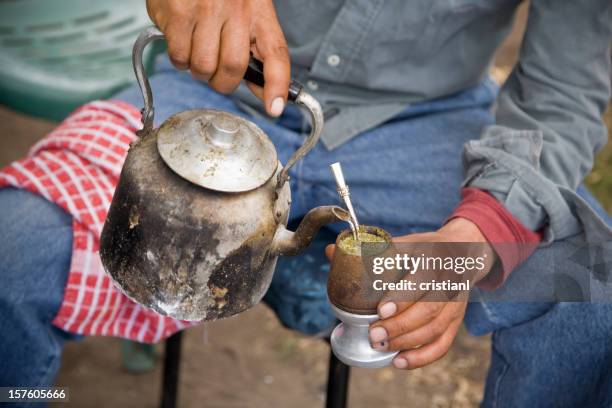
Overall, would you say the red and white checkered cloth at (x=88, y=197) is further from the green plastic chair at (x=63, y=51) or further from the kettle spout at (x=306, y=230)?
the green plastic chair at (x=63, y=51)

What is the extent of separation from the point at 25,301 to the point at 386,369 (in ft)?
4.48

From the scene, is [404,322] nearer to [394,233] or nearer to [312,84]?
[394,233]

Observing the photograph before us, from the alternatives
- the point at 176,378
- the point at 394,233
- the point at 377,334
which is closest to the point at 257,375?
the point at 176,378

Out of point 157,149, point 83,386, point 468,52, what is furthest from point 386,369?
point 157,149

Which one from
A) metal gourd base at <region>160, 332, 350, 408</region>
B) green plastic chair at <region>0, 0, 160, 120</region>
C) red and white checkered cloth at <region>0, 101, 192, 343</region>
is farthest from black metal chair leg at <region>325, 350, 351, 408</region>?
green plastic chair at <region>0, 0, 160, 120</region>

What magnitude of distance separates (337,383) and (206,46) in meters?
0.72

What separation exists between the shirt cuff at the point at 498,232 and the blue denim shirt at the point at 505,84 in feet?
0.07

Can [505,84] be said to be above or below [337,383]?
above

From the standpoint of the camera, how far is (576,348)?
1278 millimetres

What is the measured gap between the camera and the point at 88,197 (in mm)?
1344

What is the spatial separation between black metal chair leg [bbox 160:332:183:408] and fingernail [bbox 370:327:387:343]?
767 mm

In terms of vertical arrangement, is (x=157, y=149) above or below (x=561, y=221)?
above

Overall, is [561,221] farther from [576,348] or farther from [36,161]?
[36,161]

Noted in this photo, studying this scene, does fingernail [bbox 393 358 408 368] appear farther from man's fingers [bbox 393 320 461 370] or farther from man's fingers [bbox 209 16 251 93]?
man's fingers [bbox 209 16 251 93]
